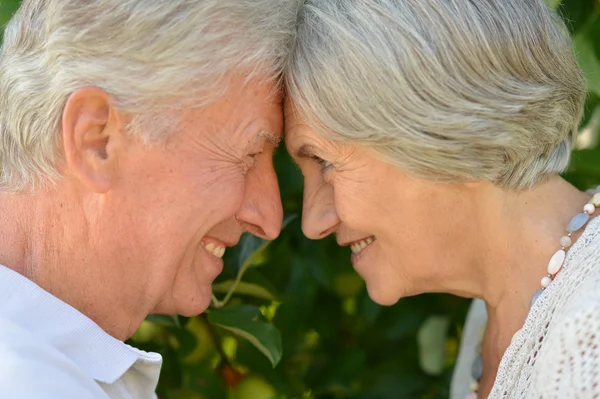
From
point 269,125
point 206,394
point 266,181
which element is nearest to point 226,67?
point 269,125

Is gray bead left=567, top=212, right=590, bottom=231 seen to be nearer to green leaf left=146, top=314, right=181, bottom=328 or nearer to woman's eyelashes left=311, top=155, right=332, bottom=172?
woman's eyelashes left=311, top=155, right=332, bottom=172

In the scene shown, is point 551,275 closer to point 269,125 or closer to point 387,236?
point 387,236

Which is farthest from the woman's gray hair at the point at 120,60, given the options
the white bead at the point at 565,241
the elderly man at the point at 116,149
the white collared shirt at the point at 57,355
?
the white bead at the point at 565,241

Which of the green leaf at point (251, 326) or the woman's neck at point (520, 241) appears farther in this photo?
the green leaf at point (251, 326)

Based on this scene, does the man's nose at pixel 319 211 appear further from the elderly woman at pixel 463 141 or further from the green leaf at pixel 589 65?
the green leaf at pixel 589 65

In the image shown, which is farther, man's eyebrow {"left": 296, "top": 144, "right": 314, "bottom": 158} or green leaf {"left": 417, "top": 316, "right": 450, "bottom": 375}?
green leaf {"left": 417, "top": 316, "right": 450, "bottom": 375}

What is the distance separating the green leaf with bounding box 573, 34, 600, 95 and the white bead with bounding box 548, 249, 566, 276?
42cm

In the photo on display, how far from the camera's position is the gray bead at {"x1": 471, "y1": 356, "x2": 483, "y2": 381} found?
2021 mm

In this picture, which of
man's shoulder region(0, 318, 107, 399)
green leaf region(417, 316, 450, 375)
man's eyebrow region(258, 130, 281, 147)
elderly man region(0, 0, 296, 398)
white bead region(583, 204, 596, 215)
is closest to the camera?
man's shoulder region(0, 318, 107, 399)

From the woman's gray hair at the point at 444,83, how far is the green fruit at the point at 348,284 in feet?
2.13

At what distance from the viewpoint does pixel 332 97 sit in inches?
65.7

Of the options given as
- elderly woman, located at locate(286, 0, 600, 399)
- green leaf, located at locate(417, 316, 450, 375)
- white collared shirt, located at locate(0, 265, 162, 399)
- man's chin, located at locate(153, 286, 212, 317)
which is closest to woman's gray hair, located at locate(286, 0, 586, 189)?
elderly woman, located at locate(286, 0, 600, 399)

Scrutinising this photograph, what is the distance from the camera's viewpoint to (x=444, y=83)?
161 centimetres

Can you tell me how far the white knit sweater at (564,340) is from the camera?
1.37 m
